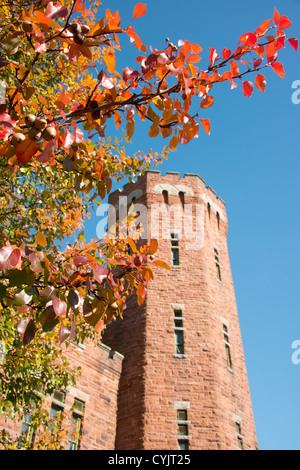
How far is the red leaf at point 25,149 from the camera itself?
7.17 feet

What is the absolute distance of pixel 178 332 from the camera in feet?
53.7

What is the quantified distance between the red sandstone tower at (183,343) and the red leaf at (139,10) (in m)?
13.5

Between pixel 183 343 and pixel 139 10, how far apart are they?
48.3 feet

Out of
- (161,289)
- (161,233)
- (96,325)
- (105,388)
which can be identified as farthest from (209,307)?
(96,325)

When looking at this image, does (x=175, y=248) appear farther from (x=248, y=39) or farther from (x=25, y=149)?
(x=25, y=149)

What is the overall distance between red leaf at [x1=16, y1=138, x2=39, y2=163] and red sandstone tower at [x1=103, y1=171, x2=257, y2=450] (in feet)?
43.2

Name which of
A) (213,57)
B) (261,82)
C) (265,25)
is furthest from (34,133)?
(265,25)

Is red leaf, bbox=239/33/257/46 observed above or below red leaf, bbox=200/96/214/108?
above

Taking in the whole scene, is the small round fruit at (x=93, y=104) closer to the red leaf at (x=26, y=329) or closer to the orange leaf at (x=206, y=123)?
the orange leaf at (x=206, y=123)

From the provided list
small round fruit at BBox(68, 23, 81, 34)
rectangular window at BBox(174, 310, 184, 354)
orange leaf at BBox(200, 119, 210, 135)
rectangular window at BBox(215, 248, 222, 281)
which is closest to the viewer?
small round fruit at BBox(68, 23, 81, 34)

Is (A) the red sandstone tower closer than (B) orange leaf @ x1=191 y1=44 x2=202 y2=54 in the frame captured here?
No

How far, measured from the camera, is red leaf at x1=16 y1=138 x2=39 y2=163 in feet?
7.17

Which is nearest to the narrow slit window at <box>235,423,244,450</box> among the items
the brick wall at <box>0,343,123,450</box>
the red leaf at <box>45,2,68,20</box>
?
the brick wall at <box>0,343,123,450</box>

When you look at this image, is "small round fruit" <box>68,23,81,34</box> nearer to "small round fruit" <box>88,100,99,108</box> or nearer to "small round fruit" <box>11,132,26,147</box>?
"small round fruit" <box>88,100,99,108</box>
